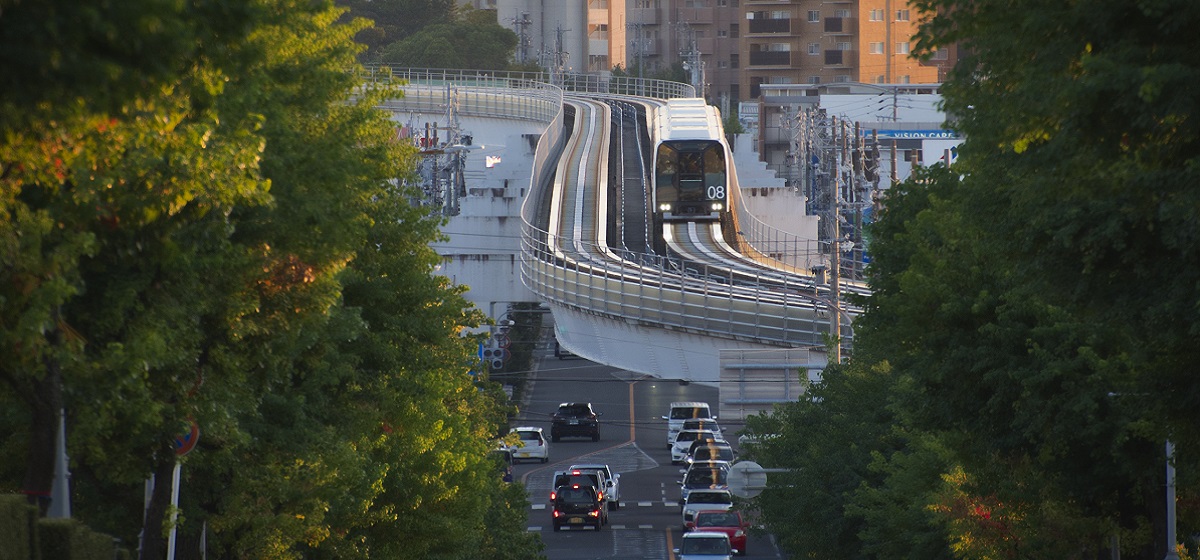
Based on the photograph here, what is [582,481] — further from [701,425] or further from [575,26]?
[575,26]

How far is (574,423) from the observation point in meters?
63.8

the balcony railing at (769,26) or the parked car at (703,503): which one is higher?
the balcony railing at (769,26)

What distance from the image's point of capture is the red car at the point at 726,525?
42438 mm

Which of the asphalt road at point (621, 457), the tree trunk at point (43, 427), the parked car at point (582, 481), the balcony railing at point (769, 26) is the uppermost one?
the balcony railing at point (769, 26)

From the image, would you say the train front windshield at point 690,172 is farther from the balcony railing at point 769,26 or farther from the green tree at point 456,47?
the balcony railing at point 769,26

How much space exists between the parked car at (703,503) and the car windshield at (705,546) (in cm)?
509

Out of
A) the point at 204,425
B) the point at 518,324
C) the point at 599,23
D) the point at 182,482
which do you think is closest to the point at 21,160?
the point at 204,425

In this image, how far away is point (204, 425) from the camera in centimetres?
1288

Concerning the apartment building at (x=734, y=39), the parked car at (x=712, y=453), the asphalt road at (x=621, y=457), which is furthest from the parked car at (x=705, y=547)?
the apartment building at (x=734, y=39)

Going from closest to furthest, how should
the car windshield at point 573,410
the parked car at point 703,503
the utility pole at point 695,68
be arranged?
the parked car at point 703,503, the car windshield at point 573,410, the utility pole at point 695,68

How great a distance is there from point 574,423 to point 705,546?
2600 centimetres

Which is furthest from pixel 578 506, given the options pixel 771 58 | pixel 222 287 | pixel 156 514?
pixel 771 58

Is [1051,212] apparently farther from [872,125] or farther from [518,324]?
[872,125]

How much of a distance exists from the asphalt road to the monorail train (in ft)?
27.6
